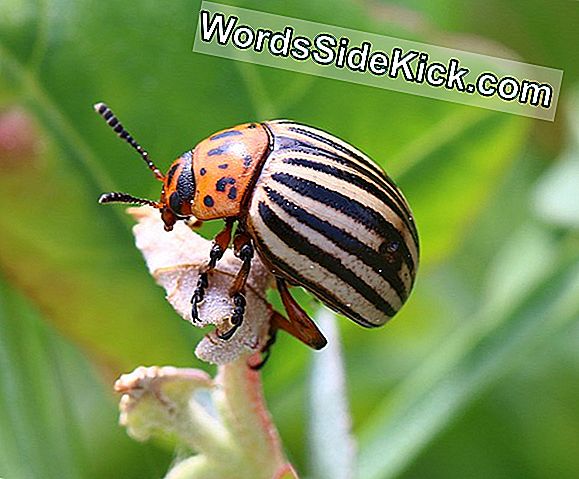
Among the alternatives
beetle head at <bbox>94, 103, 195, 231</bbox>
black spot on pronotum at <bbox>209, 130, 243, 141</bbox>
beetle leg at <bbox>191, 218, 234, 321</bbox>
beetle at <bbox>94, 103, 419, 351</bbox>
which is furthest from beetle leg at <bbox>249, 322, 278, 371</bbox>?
black spot on pronotum at <bbox>209, 130, 243, 141</bbox>

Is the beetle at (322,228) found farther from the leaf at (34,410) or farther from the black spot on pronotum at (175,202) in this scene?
the leaf at (34,410)

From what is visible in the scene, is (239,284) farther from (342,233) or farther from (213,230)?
(213,230)

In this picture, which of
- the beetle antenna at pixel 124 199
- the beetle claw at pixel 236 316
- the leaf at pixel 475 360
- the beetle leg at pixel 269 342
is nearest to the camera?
the beetle claw at pixel 236 316

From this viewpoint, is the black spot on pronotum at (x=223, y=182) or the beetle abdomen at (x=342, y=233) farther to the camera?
the black spot on pronotum at (x=223, y=182)

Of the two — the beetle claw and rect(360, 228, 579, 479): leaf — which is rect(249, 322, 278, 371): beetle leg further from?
rect(360, 228, 579, 479): leaf

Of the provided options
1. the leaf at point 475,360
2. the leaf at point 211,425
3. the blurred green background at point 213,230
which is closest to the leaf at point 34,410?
the blurred green background at point 213,230

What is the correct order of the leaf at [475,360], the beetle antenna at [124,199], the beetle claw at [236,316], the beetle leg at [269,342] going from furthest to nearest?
the leaf at [475,360], the beetle antenna at [124,199], the beetle leg at [269,342], the beetle claw at [236,316]
